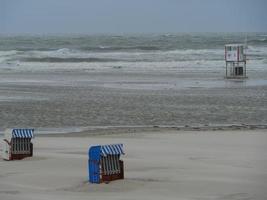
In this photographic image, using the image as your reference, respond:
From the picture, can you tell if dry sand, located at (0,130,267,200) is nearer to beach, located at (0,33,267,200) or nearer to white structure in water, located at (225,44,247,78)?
beach, located at (0,33,267,200)

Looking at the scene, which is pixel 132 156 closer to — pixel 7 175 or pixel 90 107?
pixel 7 175

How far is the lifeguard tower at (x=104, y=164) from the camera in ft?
26.2

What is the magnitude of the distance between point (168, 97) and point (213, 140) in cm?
953

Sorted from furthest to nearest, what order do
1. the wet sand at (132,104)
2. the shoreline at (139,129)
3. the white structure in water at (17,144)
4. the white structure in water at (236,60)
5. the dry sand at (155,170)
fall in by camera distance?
the white structure in water at (236,60), the wet sand at (132,104), the shoreline at (139,129), the white structure in water at (17,144), the dry sand at (155,170)

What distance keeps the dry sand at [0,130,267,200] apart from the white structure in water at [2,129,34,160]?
0.58 feet

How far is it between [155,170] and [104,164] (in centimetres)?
111

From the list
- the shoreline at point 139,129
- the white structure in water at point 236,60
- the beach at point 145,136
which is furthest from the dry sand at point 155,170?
the white structure in water at point 236,60

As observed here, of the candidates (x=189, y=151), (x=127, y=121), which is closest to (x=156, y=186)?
(x=189, y=151)

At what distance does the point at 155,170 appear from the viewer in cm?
895

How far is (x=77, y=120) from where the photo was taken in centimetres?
1647

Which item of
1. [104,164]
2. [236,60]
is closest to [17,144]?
[104,164]

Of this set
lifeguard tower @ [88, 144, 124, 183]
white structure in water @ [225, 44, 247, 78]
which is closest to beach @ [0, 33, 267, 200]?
lifeguard tower @ [88, 144, 124, 183]

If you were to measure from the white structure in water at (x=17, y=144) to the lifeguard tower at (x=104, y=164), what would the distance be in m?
2.51

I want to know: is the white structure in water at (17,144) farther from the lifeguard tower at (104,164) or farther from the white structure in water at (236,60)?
the white structure in water at (236,60)
